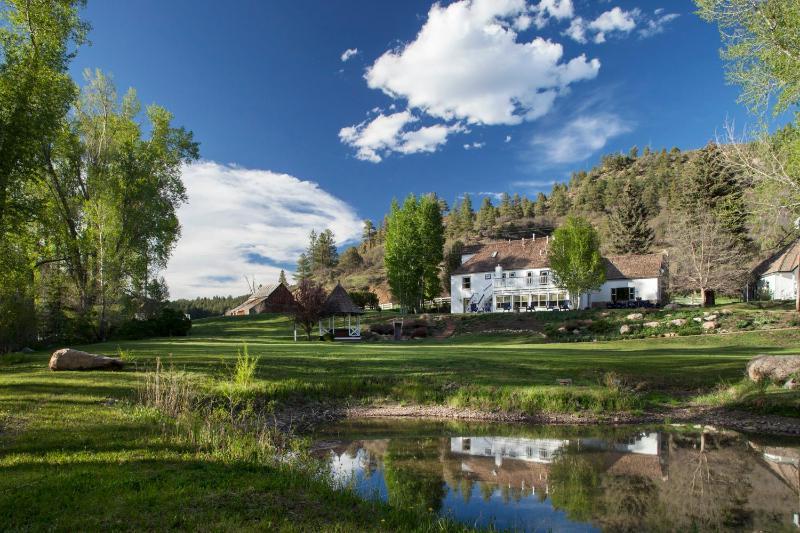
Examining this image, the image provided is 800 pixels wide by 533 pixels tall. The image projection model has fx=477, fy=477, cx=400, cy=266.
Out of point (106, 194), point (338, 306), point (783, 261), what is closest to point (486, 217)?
point (783, 261)

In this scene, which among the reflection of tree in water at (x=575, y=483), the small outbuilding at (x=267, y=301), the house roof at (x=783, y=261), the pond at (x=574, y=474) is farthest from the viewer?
the small outbuilding at (x=267, y=301)

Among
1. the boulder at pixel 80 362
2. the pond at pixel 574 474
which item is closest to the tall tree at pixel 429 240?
the boulder at pixel 80 362

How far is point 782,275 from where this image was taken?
4866cm

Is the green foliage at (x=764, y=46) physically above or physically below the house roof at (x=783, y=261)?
above

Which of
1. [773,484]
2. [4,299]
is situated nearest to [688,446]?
[773,484]

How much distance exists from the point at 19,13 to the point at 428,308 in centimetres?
5351

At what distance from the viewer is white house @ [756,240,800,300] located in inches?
1864

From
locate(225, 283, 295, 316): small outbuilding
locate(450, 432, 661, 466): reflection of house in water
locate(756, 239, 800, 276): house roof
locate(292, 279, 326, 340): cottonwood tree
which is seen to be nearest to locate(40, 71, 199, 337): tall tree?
locate(292, 279, 326, 340): cottonwood tree

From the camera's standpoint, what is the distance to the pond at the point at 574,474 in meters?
7.79

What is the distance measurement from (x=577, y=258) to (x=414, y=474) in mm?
38589

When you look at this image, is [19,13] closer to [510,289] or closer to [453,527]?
[453,527]

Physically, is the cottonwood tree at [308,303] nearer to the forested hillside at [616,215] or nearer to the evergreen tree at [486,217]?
the forested hillside at [616,215]

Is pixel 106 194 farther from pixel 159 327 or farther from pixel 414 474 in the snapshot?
pixel 414 474

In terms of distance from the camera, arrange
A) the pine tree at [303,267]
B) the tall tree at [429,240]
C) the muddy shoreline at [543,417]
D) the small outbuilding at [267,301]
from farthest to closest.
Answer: the pine tree at [303,267] → the small outbuilding at [267,301] → the tall tree at [429,240] → the muddy shoreline at [543,417]
